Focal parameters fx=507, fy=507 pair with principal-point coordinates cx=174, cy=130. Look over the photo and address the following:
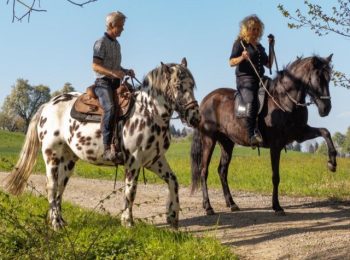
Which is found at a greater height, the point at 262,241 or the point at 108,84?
the point at 108,84

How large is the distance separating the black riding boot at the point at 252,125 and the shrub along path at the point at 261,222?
140 centimetres

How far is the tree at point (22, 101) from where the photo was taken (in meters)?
100

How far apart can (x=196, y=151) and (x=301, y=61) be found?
304 cm

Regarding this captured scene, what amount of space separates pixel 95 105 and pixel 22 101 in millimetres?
98329

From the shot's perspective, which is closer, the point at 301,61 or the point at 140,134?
the point at 140,134

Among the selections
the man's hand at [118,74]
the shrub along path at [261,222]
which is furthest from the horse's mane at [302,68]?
the man's hand at [118,74]

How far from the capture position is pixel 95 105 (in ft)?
25.1

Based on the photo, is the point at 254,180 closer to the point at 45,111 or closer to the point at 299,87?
the point at 299,87

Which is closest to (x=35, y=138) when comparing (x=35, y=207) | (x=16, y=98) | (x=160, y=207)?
(x=35, y=207)

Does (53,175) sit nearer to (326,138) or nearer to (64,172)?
(64,172)

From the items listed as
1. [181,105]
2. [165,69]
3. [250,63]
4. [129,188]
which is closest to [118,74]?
[165,69]

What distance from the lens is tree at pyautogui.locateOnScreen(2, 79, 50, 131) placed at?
10012cm

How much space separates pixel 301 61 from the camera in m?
9.12

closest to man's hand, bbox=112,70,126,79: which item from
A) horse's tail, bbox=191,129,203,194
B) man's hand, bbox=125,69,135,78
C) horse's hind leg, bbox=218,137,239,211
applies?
man's hand, bbox=125,69,135,78
